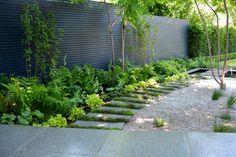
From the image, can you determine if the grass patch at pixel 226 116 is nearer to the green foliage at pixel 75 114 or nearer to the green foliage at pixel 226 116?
the green foliage at pixel 226 116

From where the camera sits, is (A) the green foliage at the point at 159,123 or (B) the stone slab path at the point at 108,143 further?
(A) the green foliage at the point at 159,123

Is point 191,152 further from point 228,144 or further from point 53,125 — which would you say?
point 53,125

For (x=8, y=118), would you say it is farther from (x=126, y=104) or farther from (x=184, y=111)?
(x=184, y=111)

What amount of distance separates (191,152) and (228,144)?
1.68 ft

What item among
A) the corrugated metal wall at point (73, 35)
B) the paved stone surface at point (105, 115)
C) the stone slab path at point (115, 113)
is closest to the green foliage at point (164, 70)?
the corrugated metal wall at point (73, 35)

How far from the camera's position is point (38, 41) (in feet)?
21.2

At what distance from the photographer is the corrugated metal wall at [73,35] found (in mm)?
6430

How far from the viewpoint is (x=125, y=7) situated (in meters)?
8.05

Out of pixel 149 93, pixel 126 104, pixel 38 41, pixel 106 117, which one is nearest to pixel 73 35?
pixel 38 41

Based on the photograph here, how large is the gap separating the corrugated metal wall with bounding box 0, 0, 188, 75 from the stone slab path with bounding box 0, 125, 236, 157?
279cm

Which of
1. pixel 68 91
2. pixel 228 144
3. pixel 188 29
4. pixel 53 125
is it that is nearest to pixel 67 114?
pixel 53 125

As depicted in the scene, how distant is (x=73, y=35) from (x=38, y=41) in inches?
73.5

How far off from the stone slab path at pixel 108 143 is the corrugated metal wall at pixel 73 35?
2794 millimetres

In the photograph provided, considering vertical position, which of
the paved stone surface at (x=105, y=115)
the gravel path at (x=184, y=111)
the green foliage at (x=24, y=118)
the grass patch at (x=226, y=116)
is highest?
the green foliage at (x=24, y=118)
